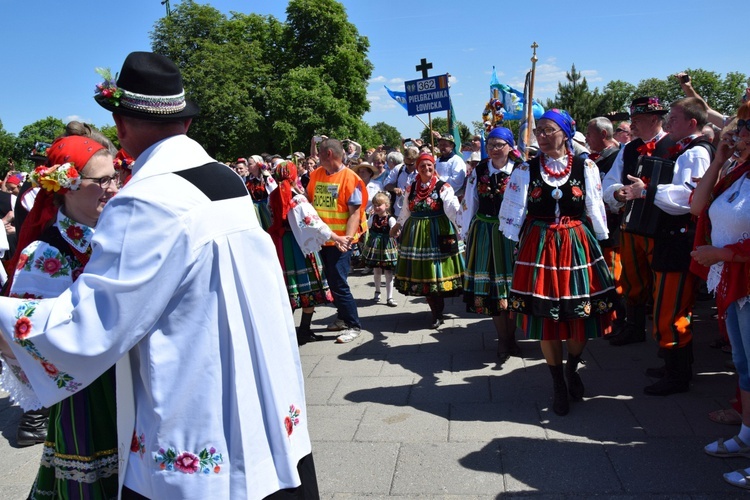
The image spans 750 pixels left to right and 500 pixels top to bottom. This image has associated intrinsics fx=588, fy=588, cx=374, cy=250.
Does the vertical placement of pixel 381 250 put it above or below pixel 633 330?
above

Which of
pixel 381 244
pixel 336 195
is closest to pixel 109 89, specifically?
pixel 336 195

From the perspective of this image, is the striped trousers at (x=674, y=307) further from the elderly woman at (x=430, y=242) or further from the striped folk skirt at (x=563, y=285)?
the elderly woman at (x=430, y=242)

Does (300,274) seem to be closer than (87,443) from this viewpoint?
No

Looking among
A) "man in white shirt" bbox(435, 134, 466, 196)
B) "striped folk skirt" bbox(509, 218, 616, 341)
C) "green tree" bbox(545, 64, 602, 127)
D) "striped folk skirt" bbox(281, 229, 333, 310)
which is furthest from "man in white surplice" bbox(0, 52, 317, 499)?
"green tree" bbox(545, 64, 602, 127)

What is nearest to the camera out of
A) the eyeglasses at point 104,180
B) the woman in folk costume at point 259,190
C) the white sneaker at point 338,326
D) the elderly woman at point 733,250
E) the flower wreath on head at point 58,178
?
the flower wreath on head at point 58,178

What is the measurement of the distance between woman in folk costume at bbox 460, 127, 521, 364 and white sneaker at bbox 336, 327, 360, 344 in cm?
133

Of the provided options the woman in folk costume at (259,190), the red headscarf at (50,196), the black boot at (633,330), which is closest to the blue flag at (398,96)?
the woman in folk costume at (259,190)

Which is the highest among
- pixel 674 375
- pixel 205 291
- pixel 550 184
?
pixel 550 184

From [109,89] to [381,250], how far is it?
→ 6091mm

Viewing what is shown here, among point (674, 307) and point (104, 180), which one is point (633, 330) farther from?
point (104, 180)

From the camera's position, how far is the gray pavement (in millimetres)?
3219

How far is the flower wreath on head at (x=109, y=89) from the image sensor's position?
1748mm

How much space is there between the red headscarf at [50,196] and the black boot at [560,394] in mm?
3202

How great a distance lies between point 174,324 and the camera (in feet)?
5.36
